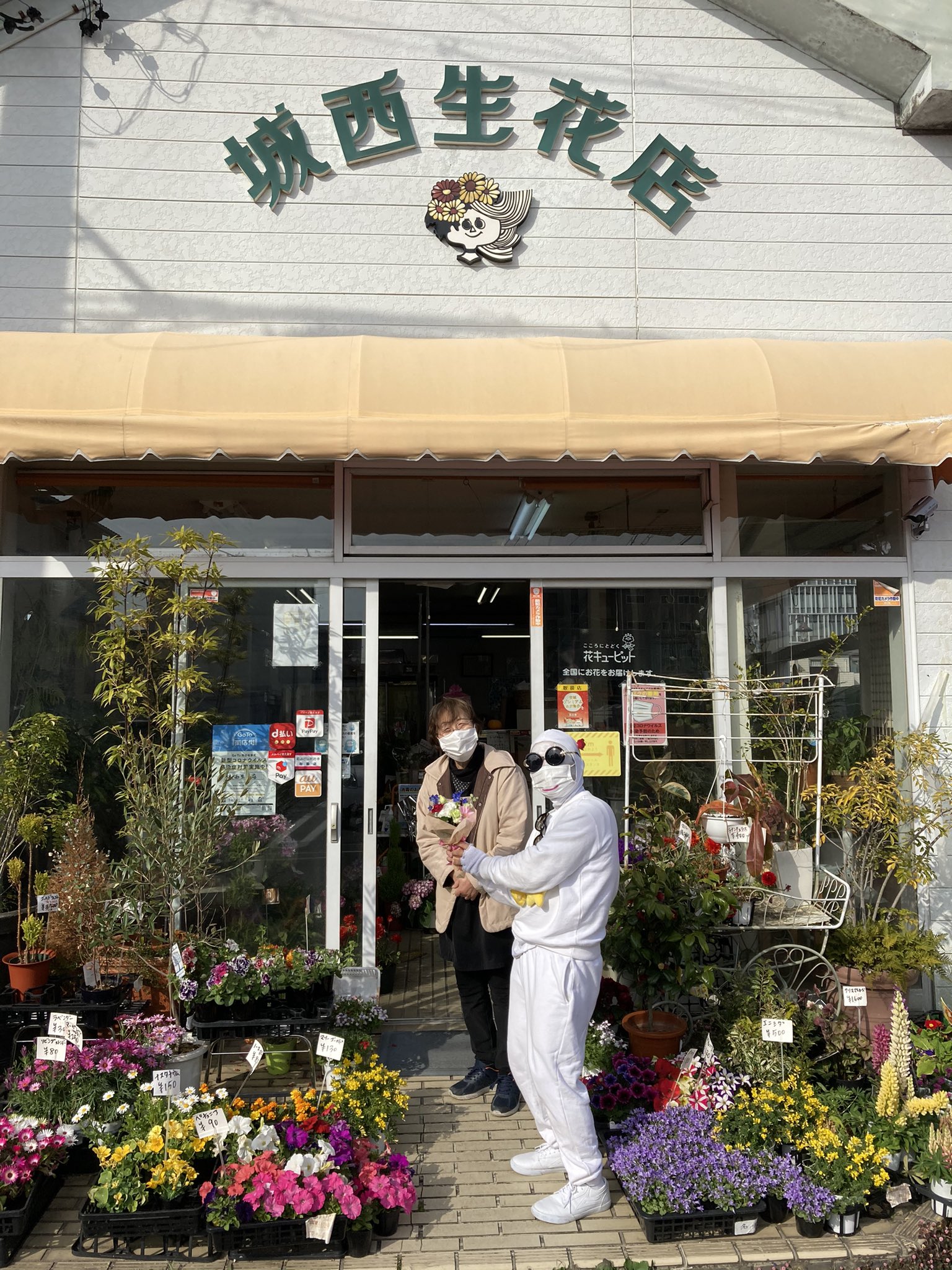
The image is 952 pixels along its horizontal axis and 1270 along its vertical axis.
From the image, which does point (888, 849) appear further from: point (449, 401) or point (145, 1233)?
point (145, 1233)

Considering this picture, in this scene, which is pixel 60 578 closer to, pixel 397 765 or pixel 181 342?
pixel 181 342

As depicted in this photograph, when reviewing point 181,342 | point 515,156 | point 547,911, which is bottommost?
point 547,911

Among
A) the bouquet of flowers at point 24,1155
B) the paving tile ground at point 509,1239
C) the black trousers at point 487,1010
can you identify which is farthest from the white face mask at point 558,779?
the bouquet of flowers at point 24,1155

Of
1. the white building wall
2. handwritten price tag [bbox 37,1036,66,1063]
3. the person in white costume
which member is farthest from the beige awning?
handwritten price tag [bbox 37,1036,66,1063]

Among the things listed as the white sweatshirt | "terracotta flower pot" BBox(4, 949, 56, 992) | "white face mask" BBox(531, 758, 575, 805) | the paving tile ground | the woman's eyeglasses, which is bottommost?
the paving tile ground

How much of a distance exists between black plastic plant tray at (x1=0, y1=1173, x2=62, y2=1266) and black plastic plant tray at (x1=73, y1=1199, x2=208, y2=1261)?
0.20 m

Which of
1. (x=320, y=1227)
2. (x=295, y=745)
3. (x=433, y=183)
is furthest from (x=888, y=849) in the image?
(x=433, y=183)

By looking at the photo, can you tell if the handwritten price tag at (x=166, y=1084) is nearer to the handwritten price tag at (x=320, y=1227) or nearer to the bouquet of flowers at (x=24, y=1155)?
the bouquet of flowers at (x=24, y=1155)

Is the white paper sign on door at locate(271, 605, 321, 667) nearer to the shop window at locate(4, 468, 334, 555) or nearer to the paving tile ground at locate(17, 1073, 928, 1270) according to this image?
the shop window at locate(4, 468, 334, 555)

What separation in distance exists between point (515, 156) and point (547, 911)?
15.1 ft

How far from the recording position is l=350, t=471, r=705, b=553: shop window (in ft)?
18.5

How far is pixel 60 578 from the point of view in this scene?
5.43m

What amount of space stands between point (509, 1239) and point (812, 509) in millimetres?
4239

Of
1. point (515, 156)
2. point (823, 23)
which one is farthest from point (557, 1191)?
point (823, 23)
